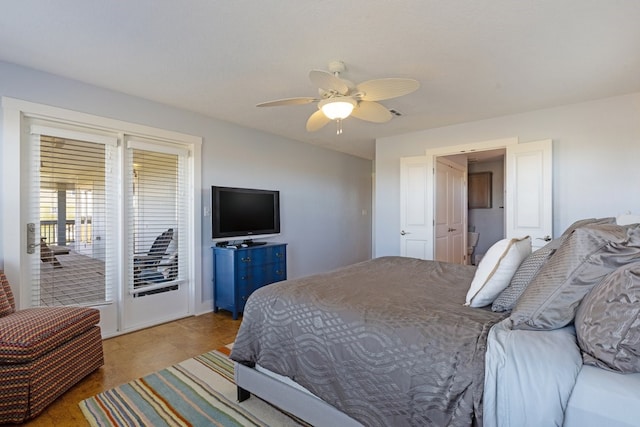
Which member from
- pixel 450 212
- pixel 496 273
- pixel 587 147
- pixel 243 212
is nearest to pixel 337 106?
pixel 496 273

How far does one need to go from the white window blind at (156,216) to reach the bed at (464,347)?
204cm

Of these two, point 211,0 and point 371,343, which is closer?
point 371,343

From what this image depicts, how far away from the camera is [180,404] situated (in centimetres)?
198

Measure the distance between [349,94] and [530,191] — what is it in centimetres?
267

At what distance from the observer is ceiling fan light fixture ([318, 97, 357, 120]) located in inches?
90.8

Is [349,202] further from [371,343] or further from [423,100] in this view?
[371,343]

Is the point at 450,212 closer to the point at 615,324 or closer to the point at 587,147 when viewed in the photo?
the point at 587,147

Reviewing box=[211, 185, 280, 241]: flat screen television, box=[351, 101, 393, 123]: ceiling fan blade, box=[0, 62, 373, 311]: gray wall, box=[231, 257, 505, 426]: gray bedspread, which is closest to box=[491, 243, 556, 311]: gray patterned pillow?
box=[231, 257, 505, 426]: gray bedspread

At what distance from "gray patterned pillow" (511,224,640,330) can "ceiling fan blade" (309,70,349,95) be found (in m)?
1.55

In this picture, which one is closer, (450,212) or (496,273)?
(496,273)

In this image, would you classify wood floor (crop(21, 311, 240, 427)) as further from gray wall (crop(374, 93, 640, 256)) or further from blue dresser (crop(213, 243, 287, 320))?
gray wall (crop(374, 93, 640, 256))

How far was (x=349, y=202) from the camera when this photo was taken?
6.21 meters

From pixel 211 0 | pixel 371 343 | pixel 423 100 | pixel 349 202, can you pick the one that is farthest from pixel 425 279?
pixel 349 202

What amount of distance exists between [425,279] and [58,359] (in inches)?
97.9
